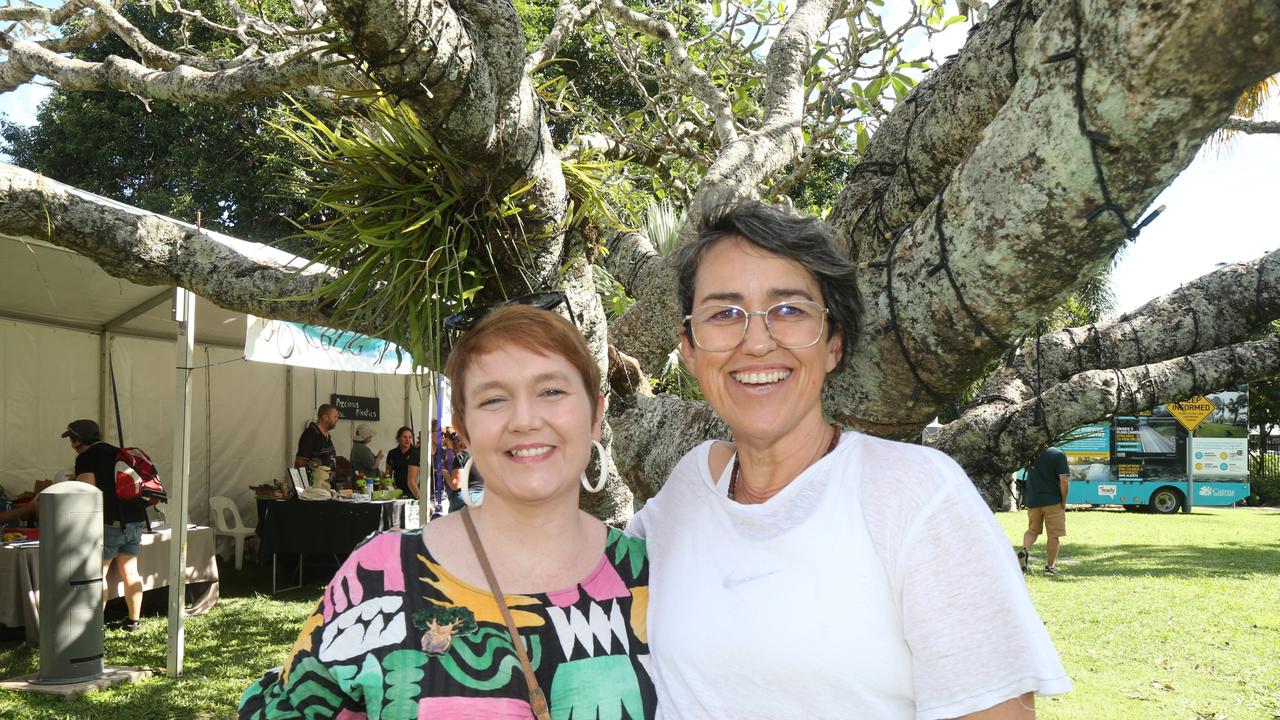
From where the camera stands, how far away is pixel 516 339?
1868mm

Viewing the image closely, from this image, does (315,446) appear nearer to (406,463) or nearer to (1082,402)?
(406,463)

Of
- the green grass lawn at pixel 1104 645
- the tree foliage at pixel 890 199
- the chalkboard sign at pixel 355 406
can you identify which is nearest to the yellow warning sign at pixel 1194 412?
the green grass lawn at pixel 1104 645

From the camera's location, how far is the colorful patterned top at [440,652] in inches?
64.8

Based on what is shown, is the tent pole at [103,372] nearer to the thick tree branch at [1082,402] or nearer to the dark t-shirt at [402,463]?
the dark t-shirt at [402,463]

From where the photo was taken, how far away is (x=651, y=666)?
5.82 feet

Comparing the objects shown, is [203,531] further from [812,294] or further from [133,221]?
[812,294]

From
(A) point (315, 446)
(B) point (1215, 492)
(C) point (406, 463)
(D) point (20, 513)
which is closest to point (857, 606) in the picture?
(D) point (20, 513)

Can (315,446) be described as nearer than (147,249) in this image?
No

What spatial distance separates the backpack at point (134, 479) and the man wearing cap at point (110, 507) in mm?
52

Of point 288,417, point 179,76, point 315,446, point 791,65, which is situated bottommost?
point 315,446

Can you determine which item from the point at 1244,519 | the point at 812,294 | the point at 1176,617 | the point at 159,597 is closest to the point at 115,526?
the point at 159,597

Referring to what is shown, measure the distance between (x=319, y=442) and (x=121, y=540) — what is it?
13.2 ft

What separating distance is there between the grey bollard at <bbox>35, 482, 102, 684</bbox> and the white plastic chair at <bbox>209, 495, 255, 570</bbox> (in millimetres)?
4885

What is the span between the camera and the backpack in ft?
25.7
